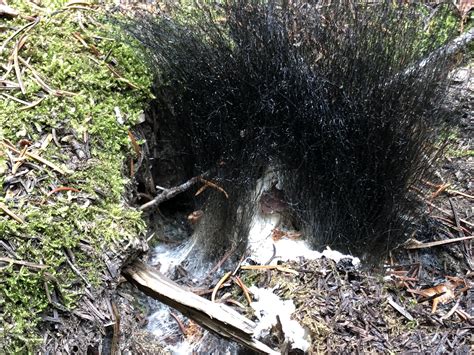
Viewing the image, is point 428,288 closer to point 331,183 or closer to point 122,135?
point 331,183

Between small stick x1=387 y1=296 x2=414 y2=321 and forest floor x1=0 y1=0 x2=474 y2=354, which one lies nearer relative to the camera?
forest floor x1=0 y1=0 x2=474 y2=354

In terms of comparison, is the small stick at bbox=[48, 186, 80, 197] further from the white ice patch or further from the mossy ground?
the white ice patch

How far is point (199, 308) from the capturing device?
1286mm

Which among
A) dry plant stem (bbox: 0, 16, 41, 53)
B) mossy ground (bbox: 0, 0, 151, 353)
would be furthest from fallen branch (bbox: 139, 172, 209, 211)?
dry plant stem (bbox: 0, 16, 41, 53)

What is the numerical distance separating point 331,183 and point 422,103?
16.9 inches

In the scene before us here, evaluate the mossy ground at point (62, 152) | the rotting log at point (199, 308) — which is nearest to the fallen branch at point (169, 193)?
the mossy ground at point (62, 152)

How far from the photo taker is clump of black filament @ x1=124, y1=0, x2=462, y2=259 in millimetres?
1615

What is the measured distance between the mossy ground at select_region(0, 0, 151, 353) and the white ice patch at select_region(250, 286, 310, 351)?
412mm

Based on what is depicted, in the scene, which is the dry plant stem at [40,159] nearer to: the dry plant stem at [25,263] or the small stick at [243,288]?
the dry plant stem at [25,263]

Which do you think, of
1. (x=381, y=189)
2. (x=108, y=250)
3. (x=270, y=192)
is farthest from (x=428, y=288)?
(x=108, y=250)

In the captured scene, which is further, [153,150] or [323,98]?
[153,150]

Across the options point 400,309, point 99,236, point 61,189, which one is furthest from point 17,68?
point 400,309

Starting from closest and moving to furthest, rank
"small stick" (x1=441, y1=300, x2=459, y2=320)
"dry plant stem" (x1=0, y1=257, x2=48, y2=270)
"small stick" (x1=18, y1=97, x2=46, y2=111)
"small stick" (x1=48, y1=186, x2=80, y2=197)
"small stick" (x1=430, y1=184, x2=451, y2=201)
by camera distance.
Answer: "dry plant stem" (x1=0, y1=257, x2=48, y2=270) → "small stick" (x1=48, y1=186, x2=80, y2=197) → "small stick" (x1=18, y1=97, x2=46, y2=111) → "small stick" (x1=441, y1=300, x2=459, y2=320) → "small stick" (x1=430, y1=184, x2=451, y2=201)

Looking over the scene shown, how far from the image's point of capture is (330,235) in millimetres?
1659
